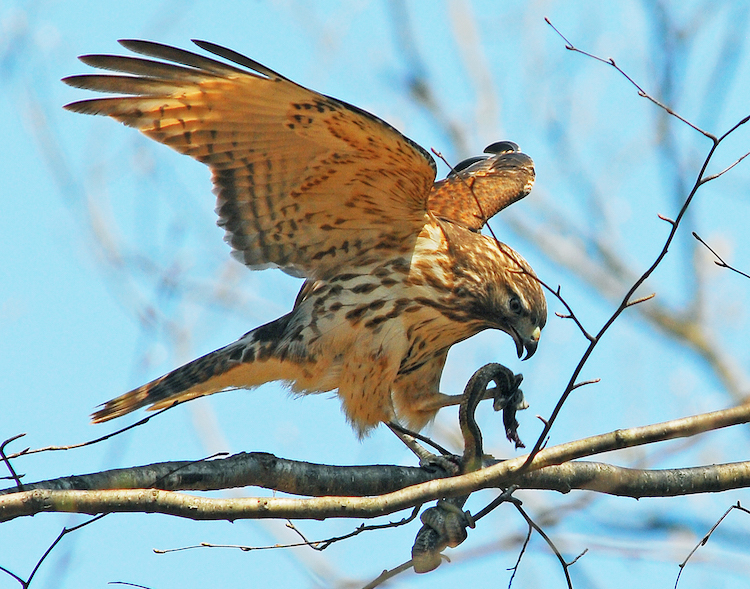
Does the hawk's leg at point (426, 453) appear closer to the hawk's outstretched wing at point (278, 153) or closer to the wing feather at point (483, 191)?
the hawk's outstretched wing at point (278, 153)

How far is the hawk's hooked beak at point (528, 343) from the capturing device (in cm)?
503

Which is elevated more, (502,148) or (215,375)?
(502,148)

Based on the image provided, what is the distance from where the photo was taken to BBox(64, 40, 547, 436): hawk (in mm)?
4633

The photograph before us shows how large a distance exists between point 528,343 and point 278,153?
1.67 m

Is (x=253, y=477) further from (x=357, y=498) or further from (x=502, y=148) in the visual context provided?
(x=502, y=148)

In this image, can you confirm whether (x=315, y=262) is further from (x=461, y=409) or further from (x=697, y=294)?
(x=697, y=294)

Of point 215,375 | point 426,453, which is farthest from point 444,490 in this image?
point 215,375

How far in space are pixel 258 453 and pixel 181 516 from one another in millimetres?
590

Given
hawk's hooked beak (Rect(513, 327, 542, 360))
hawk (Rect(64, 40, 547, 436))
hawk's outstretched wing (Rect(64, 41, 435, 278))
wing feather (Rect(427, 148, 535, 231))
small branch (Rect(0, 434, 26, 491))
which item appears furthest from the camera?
wing feather (Rect(427, 148, 535, 231))

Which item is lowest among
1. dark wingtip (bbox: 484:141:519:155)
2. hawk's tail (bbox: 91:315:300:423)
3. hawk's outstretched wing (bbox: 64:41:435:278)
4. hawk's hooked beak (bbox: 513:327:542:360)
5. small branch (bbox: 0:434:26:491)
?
small branch (bbox: 0:434:26:491)

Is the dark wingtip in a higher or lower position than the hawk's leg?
higher

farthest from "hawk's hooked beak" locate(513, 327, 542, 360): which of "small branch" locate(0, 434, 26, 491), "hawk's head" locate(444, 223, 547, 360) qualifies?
"small branch" locate(0, 434, 26, 491)

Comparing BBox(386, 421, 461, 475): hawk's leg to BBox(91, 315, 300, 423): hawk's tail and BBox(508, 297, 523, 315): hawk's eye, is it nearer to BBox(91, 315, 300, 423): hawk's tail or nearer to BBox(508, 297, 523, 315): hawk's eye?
BBox(91, 315, 300, 423): hawk's tail

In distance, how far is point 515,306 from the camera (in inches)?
200
